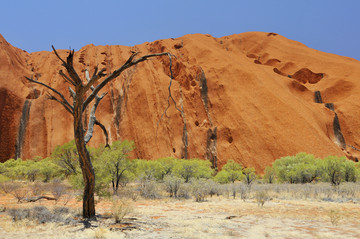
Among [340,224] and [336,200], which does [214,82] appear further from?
[340,224]

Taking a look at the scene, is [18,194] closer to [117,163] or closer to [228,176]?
[117,163]

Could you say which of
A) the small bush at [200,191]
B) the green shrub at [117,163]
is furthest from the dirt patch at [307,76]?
the green shrub at [117,163]

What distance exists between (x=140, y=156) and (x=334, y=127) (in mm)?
30891

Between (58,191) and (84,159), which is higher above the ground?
(84,159)

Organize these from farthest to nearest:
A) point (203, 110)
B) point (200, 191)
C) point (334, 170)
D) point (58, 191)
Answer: point (203, 110) < point (334, 170) < point (200, 191) < point (58, 191)

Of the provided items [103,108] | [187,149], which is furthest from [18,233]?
[103,108]

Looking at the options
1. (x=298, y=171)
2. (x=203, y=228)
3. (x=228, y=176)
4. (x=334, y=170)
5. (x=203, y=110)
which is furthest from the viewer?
(x=203, y=110)

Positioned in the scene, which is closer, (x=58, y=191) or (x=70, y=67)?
(x=70, y=67)

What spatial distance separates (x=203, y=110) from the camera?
41.7m

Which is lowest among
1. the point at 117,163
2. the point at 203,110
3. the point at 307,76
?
the point at 117,163

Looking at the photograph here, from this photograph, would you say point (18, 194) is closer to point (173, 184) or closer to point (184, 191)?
point (173, 184)

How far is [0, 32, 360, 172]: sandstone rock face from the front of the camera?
1398 inches

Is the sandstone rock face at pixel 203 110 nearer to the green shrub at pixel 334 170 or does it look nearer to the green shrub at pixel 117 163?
the green shrub at pixel 334 170

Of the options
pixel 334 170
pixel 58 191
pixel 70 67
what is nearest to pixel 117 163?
pixel 58 191
